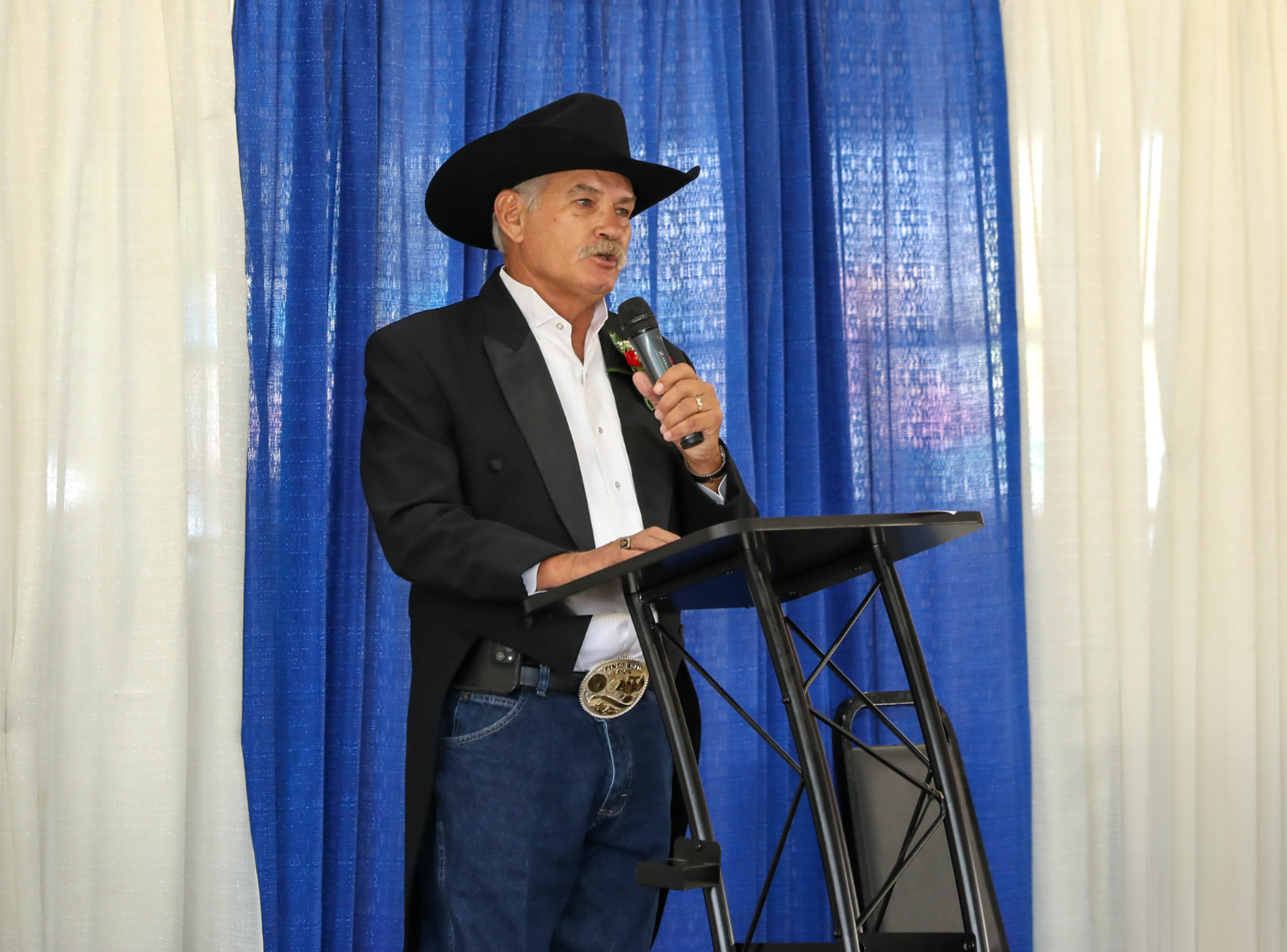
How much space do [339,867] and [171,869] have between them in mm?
343

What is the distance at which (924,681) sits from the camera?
1330mm

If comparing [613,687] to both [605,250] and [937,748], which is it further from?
[605,250]

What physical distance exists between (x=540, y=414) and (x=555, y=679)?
0.41m

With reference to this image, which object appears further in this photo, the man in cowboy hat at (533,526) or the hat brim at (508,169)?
the hat brim at (508,169)

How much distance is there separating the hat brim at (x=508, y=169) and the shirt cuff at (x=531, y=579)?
2.52 feet

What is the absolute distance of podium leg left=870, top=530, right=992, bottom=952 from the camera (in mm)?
1257

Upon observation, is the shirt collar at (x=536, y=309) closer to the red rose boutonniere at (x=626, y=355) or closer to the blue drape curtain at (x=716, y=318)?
the red rose boutonniere at (x=626, y=355)

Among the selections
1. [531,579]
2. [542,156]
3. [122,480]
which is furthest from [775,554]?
[122,480]

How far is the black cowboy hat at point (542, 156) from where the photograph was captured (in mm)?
1857

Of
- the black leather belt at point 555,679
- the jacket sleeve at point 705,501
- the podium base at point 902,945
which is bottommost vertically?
the podium base at point 902,945

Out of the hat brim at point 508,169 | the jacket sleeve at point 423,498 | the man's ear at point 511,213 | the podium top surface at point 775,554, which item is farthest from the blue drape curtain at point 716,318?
the podium top surface at point 775,554

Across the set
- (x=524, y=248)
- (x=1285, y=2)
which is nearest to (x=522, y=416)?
(x=524, y=248)

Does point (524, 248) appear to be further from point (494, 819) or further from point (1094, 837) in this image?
point (1094, 837)

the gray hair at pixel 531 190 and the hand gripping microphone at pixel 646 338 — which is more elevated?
the gray hair at pixel 531 190
